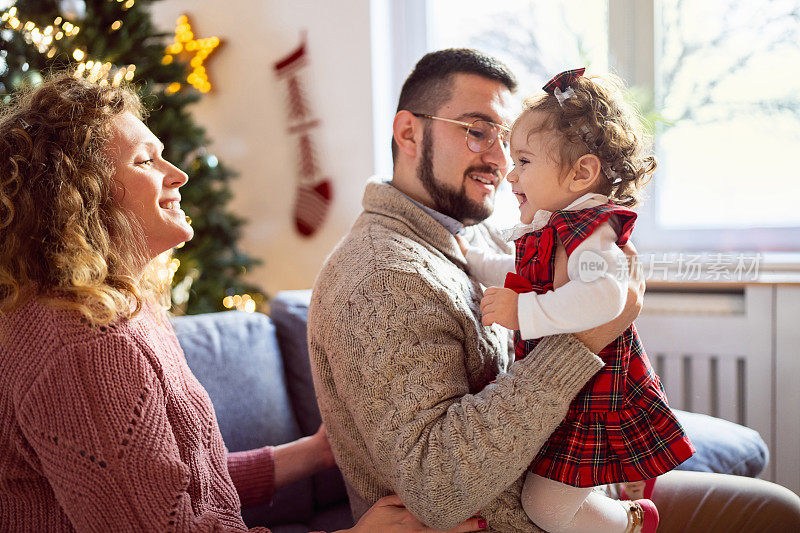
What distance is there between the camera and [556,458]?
3.79ft

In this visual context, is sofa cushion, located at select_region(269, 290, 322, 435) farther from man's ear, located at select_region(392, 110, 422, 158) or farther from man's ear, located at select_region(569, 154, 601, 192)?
man's ear, located at select_region(569, 154, 601, 192)

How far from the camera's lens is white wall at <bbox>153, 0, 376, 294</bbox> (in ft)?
10.1

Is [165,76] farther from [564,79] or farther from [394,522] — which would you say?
[394,522]

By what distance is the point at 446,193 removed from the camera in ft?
4.96

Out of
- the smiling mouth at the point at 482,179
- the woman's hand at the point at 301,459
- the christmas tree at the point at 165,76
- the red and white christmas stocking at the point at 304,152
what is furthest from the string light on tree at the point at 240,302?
the smiling mouth at the point at 482,179

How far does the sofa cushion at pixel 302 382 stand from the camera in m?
1.85

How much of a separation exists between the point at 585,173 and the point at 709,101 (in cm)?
166

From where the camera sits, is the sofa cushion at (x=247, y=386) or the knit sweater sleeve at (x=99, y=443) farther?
the sofa cushion at (x=247, y=386)

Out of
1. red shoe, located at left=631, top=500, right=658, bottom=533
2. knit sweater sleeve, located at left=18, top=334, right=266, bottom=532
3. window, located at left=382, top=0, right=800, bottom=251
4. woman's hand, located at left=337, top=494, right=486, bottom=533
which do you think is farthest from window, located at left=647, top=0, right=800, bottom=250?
knit sweater sleeve, located at left=18, top=334, right=266, bottom=532

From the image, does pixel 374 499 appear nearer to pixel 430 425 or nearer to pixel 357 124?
pixel 430 425

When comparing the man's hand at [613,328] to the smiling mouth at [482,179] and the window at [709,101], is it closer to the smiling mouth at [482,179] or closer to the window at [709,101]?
the smiling mouth at [482,179]

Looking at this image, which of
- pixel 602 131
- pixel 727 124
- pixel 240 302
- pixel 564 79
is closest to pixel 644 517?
pixel 602 131

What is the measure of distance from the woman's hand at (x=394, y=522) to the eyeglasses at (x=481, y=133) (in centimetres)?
79

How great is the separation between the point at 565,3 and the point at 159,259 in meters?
2.08
